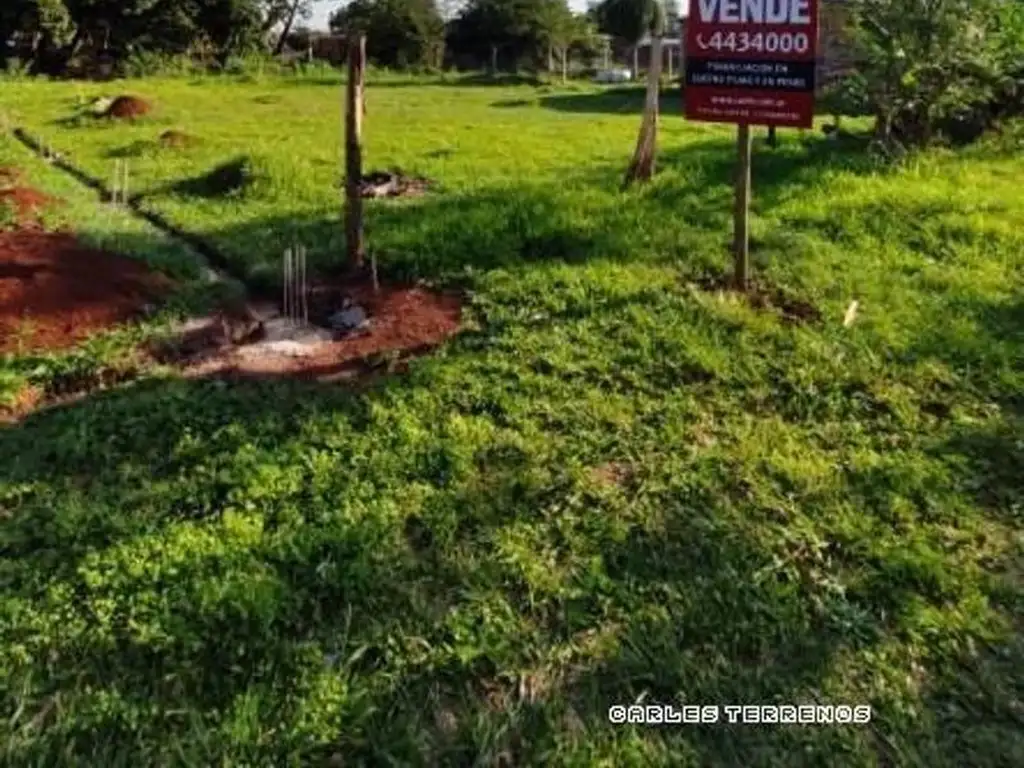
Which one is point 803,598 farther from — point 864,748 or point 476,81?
point 476,81

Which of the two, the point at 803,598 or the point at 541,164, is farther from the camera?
the point at 541,164

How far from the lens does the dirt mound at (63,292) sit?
185 inches

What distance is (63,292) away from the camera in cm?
509

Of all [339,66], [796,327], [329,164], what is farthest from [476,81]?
[796,327]

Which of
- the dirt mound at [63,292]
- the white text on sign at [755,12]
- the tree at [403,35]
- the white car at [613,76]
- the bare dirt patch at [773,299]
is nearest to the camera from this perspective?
the white text on sign at [755,12]

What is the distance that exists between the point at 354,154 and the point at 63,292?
173cm

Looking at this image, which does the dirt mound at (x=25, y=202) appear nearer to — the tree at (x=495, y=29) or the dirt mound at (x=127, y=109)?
the dirt mound at (x=127, y=109)

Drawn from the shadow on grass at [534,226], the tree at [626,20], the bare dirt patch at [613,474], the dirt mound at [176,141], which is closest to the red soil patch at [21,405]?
the shadow on grass at [534,226]

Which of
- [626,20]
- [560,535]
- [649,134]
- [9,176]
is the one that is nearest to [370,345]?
[560,535]

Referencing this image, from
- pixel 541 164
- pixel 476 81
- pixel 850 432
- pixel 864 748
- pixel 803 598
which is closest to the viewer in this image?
pixel 864 748

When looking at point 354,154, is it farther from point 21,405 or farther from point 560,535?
point 560,535

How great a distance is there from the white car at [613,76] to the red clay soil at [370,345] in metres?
28.4

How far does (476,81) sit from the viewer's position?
92.1 ft

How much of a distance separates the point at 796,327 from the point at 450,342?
1.71 meters
